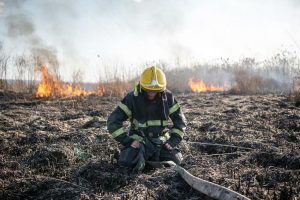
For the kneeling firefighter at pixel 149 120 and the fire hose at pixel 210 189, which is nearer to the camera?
the fire hose at pixel 210 189

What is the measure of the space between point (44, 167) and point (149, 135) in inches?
59.1

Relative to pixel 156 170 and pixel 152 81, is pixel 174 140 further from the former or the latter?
pixel 152 81

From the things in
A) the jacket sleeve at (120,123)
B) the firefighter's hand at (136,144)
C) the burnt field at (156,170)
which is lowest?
the burnt field at (156,170)

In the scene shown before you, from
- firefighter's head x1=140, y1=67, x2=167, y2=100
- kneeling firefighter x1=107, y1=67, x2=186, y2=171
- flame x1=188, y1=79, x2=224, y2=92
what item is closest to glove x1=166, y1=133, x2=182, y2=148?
kneeling firefighter x1=107, y1=67, x2=186, y2=171

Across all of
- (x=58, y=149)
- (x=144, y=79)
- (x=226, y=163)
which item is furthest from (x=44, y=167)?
(x=226, y=163)

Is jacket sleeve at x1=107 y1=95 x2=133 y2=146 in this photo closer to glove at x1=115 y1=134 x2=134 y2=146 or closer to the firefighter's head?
glove at x1=115 y1=134 x2=134 y2=146

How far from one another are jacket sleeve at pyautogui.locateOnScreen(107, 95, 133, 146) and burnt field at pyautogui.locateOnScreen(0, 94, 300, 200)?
38 centimetres

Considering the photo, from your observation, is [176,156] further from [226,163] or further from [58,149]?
[58,149]

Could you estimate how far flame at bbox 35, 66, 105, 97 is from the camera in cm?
1309

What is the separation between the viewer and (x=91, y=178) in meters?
4.21

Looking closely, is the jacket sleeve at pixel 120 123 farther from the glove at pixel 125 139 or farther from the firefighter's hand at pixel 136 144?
the firefighter's hand at pixel 136 144

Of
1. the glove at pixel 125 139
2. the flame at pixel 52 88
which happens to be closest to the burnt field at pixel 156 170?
the glove at pixel 125 139

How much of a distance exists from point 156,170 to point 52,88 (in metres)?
10.1

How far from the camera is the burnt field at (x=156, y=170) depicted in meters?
3.62
